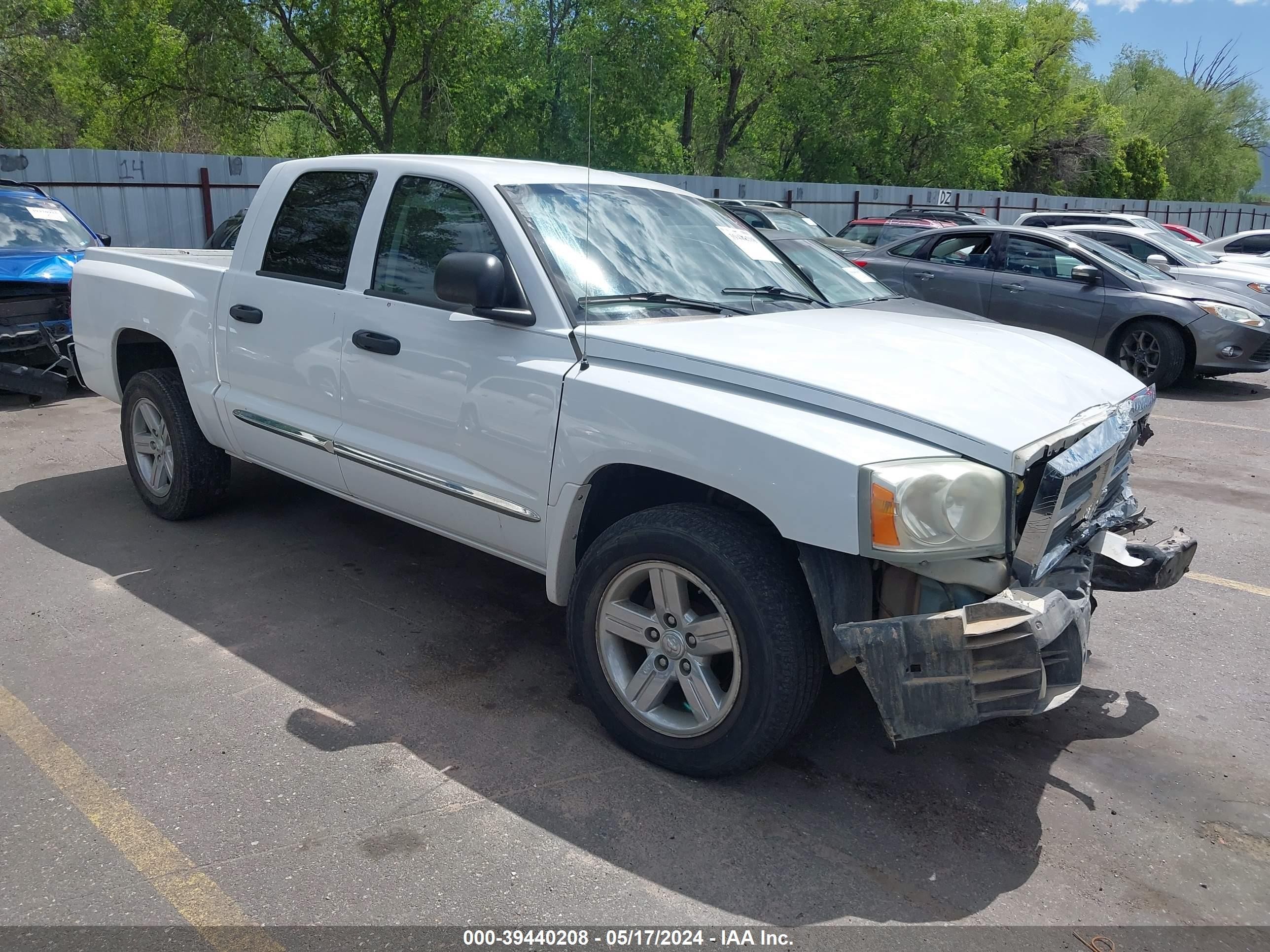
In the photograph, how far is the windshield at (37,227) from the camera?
31.4 feet

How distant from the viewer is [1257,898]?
2895 millimetres

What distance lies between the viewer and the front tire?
3.08m

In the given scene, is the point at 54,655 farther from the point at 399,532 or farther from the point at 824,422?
the point at 824,422

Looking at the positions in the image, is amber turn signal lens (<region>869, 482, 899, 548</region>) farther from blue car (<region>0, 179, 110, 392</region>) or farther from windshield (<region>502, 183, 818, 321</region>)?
blue car (<region>0, 179, 110, 392</region>)

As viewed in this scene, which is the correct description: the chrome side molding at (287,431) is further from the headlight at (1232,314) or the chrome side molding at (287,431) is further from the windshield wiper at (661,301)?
the headlight at (1232,314)

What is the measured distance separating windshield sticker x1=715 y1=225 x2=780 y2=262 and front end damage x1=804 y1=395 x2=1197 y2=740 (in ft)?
5.64

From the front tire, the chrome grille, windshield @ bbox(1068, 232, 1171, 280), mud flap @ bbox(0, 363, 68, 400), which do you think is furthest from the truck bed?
windshield @ bbox(1068, 232, 1171, 280)

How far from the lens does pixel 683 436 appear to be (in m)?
3.21

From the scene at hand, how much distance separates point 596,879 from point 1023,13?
54.1m

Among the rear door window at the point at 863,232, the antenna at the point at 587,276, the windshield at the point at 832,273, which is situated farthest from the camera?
the rear door window at the point at 863,232

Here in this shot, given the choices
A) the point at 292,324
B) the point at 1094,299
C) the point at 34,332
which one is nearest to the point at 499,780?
the point at 292,324

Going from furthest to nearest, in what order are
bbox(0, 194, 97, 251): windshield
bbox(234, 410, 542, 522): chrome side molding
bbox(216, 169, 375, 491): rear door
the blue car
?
bbox(0, 194, 97, 251): windshield, the blue car, bbox(216, 169, 375, 491): rear door, bbox(234, 410, 542, 522): chrome side molding

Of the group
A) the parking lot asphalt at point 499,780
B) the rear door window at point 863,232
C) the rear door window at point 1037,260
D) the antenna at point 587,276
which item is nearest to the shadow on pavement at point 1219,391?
the rear door window at point 1037,260

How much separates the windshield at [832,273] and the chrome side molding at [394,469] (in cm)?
325
